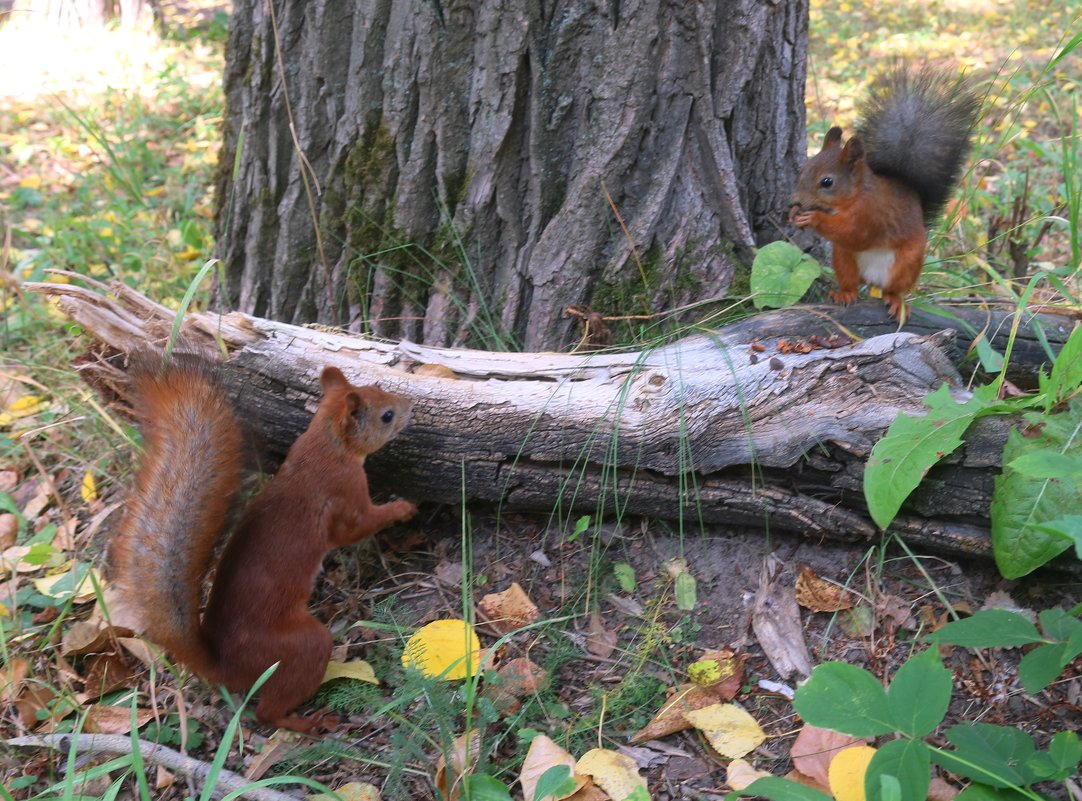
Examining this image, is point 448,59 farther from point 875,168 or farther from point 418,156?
point 875,168

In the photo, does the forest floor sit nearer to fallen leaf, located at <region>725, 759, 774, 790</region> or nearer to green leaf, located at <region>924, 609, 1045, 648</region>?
fallen leaf, located at <region>725, 759, 774, 790</region>

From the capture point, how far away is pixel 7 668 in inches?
73.0

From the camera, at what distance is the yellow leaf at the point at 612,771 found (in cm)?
155

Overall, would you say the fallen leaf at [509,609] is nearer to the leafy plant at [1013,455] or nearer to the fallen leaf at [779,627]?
the fallen leaf at [779,627]

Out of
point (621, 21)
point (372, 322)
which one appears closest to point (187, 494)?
point (372, 322)

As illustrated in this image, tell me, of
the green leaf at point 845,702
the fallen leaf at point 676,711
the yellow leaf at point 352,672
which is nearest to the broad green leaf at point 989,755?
the green leaf at point 845,702

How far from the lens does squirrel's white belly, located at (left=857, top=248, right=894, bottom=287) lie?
7.09 ft

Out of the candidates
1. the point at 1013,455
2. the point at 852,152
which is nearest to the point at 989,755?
the point at 1013,455

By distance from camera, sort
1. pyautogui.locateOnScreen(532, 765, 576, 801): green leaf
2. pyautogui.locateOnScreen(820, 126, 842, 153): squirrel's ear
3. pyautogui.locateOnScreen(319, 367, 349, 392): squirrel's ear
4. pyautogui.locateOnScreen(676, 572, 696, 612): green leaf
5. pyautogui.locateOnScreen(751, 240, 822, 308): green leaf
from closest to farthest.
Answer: pyautogui.locateOnScreen(532, 765, 576, 801): green leaf
pyautogui.locateOnScreen(676, 572, 696, 612): green leaf
pyautogui.locateOnScreen(319, 367, 349, 392): squirrel's ear
pyautogui.locateOnScreen(751, 240, 822, 308): green leaf
pyautogui.locateOnScreen(820, 126, 842, 153): squirrel's ear

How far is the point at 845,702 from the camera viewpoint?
1349 millimetres

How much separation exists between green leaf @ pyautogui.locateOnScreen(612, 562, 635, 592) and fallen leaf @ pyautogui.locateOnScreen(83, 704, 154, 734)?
98 cm

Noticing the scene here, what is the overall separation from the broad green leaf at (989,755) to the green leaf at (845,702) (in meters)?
0.11

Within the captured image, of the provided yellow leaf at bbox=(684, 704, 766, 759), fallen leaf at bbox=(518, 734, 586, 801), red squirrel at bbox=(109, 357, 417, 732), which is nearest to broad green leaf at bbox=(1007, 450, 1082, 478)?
yellow leaf at bbox=(684, 704, 766, 759)

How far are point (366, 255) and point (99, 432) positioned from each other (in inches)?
34.6
